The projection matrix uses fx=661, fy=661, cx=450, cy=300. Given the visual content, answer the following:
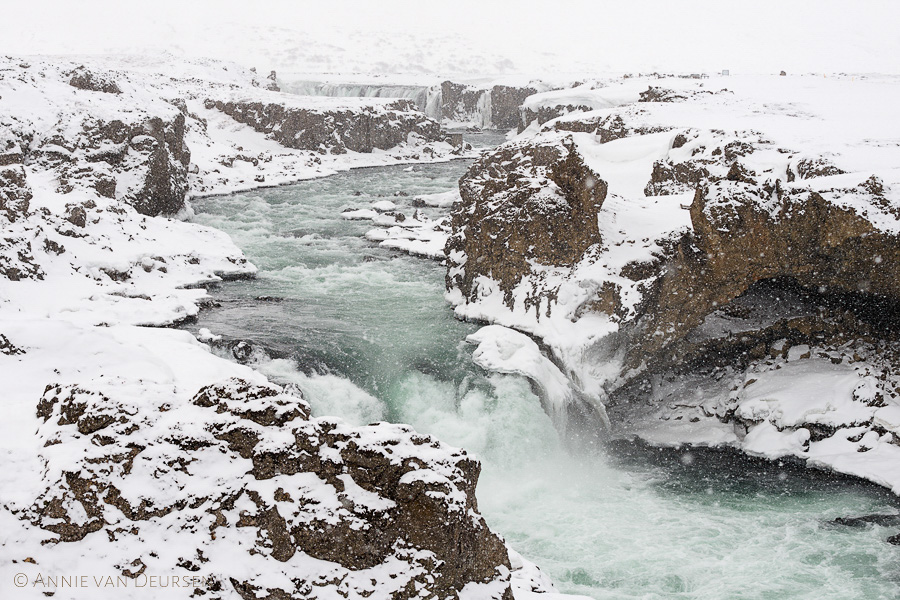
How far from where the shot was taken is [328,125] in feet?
182

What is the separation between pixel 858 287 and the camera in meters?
15.0

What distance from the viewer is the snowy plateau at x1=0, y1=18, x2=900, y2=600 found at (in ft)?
21.4

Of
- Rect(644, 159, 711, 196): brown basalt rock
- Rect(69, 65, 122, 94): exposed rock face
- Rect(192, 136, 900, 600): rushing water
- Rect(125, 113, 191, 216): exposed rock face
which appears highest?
Rect(69, 65, 122, 94): exposed rock face

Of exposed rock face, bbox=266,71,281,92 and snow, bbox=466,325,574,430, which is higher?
exposed rock face, bbox=266,71,281,92

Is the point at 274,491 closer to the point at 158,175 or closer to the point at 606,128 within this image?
the point at 158,175

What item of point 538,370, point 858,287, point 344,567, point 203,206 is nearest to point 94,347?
point 344,567

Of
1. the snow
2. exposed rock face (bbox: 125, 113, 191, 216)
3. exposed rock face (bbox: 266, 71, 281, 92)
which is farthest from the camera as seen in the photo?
exposed rock face (bbox: 266, 71, 281, 92)

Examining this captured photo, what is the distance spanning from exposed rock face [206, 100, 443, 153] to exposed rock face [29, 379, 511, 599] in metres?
50.0

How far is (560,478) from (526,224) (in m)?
7.76

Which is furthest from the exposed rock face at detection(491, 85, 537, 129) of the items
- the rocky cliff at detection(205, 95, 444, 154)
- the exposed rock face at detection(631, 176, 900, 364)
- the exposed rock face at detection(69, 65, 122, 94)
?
the exposed rock face at detection(631, 176, 900, 364)

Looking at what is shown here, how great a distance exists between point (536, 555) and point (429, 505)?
6.09 m

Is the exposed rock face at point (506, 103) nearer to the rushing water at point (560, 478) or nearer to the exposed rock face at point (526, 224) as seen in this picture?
the exposed rock face at point (526, 224)

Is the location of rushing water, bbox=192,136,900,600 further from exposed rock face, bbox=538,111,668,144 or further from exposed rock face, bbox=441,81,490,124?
exposed rock face, bbox=441,81,490,124

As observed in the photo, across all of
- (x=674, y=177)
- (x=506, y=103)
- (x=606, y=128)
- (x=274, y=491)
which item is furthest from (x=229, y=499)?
(x=506, y=103)
